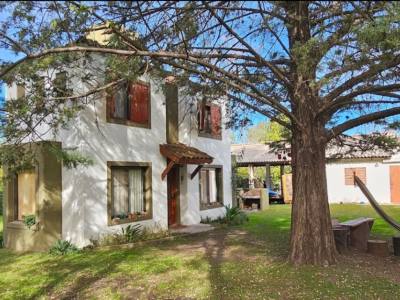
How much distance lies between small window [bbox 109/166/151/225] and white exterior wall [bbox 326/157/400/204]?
17126 mm

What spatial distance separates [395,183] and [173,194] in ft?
58.5

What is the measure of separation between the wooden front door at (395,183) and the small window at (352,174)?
65.3 inches

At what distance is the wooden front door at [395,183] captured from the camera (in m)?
28.1

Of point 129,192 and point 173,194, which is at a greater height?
point 129,192

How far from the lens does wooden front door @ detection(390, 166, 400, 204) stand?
2812 centimetres

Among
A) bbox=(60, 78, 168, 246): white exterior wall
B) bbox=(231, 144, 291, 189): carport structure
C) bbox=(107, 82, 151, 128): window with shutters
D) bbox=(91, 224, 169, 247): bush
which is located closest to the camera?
bbox=(60, 78, 168, 246): white exterior wall

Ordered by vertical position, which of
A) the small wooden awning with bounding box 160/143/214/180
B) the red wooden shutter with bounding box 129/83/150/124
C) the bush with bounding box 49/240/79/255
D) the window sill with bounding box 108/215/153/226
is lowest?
the bush with bounding box 49/240/79/255

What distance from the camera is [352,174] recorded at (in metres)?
29.6

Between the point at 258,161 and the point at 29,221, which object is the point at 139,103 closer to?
the point at 29,221

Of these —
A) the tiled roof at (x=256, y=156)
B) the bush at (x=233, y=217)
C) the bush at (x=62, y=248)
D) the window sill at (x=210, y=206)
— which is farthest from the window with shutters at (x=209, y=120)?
the tiled roof at (x=256, y=156)

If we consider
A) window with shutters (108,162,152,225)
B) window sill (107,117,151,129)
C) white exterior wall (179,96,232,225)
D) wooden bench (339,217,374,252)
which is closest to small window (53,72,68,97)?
window sill (107,117,151,129)

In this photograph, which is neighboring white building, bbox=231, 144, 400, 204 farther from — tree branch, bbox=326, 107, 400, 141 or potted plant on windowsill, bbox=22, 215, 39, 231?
tree branch, bbox=326, 107, 400, 141

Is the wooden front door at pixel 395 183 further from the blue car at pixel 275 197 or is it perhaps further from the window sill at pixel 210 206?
the window sill at pixel 210 206

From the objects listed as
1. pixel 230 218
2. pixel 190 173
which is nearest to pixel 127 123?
pixel 190 173
